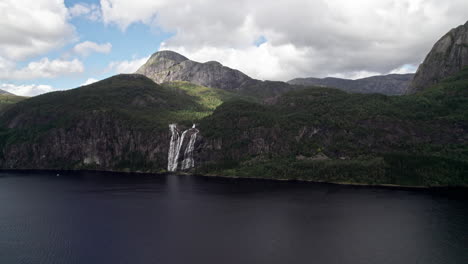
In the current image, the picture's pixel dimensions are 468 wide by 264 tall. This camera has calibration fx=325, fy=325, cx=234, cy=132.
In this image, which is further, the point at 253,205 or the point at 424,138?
the point at 424,138

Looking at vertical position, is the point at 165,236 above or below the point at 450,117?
below

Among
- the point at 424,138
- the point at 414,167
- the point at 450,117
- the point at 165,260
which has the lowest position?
the point at 165,260

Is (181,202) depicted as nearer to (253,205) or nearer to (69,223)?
(253,205)

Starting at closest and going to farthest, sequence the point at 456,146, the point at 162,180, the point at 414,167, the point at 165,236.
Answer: the point at 165,236 < the point at 414,167 < the point at 456,146 < the point at 162,180

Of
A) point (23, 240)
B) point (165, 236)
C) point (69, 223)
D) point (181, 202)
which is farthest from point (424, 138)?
point (23, 240)

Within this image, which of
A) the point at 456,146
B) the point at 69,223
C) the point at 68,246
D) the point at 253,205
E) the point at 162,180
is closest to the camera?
the point at 68,246

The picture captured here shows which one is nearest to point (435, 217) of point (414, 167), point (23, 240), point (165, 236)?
point (414, 167)

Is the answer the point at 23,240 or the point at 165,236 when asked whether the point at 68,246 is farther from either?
the point at 165,236
